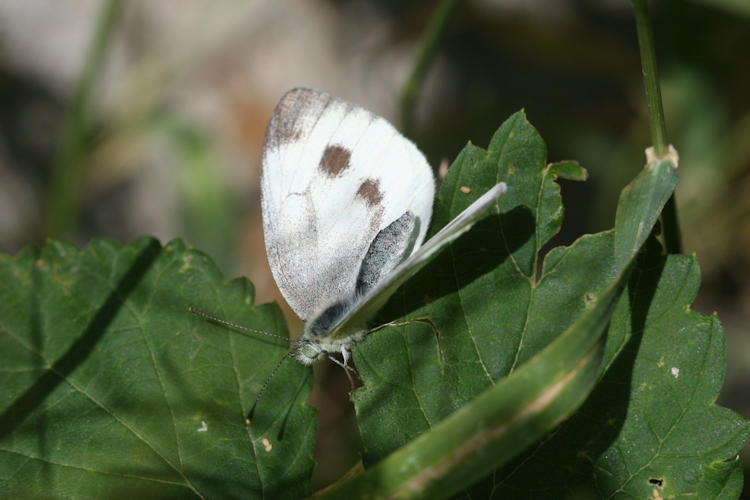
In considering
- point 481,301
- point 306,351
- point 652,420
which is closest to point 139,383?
point 306,351

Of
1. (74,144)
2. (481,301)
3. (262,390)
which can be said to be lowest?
(481,301)

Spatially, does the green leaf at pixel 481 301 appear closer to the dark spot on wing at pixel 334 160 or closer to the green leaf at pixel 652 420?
the green leaf at pixel 652 420

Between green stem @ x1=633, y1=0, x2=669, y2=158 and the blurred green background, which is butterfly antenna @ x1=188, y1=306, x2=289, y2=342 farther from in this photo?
green stem @ x1=633, y1=0, x2=669, y2=158

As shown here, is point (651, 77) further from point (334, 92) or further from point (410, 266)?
point (334, 92)

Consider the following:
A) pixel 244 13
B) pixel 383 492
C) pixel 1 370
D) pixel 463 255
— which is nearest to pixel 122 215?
pixel 244 13

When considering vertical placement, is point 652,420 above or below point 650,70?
below

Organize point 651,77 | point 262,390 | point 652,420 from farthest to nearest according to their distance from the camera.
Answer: point 262,390 < point 651,77 < point 652,420

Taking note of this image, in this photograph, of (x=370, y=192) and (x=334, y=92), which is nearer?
(x=370, y=192)
